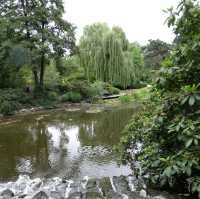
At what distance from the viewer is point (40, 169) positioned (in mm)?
7965

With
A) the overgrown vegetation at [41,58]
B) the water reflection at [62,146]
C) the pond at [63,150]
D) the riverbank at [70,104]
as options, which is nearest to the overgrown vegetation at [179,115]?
the pond at [63,150]

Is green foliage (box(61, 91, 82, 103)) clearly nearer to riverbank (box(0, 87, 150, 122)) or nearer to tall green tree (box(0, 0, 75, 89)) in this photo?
riverbank (box(0, 87, 150, 122))

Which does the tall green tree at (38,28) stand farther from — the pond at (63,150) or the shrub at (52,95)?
the pond at (63,150)

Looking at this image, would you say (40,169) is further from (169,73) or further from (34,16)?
(34,16)

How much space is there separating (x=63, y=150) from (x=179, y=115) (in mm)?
5666

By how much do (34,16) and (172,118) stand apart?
58.6ft

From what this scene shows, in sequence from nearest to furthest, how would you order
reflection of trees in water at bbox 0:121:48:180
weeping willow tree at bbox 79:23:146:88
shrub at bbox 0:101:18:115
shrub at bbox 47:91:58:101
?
reflection of trees in water at bbox 0:121:48:180 < shrub at bbox 0:101:18:115 < shrub at bbox 47:91:58:101 < weeping willow tree at bbox 79:23:146:88

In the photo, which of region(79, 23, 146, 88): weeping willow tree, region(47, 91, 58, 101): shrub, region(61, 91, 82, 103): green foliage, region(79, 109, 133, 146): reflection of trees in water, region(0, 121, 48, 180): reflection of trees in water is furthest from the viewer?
region(79, 23, 146, 88): weeping willow tree

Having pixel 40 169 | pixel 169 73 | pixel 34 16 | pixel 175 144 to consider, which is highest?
pixel 34 16

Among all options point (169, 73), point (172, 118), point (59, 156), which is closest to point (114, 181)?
point (172, 118)

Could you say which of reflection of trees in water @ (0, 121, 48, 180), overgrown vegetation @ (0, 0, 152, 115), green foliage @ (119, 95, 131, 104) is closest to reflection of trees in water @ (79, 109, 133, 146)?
reflection of trees in water @ (0, 121, 48, 180)

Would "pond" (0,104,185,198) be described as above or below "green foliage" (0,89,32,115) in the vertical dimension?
below

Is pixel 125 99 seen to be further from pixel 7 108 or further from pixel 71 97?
pixel 7 108

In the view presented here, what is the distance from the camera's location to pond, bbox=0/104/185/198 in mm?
7086
